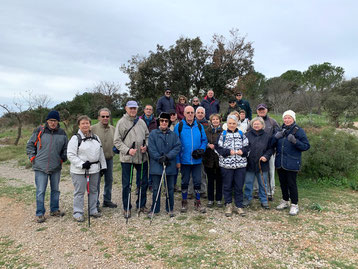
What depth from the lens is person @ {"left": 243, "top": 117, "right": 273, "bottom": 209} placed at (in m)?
5.11

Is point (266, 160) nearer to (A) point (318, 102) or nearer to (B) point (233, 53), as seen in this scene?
(B) point (233, 53)

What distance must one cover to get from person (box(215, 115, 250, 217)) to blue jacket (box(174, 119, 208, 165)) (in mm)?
364

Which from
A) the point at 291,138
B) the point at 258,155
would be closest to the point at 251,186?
the point at 258,155

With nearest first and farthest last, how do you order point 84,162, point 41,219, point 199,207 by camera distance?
point 84,162 < point 41,219 < point 199,207

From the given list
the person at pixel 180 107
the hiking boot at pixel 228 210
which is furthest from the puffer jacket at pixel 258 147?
the person at pixel 180 107

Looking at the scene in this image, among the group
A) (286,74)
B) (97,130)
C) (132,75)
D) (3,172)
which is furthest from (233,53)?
(286,74)

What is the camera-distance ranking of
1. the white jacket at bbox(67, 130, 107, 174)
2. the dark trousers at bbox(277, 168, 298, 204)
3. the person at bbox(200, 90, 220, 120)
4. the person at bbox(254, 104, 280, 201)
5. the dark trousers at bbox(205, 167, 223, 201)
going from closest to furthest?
the white jacket at bbox(67, 130, 107, 174) → the dark trousers at bbox(277, 168, 298, 204) → the dark trousers at bbox(205, 167, 223, 201) → the person at bbox(254, 104, 280, 201) → the person at bbox(200, 90, 220, 120)

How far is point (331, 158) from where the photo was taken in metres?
7.16

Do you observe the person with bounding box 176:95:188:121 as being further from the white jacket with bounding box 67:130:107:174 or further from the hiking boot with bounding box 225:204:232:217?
the hiking boot with bounding box 225:204:232:217

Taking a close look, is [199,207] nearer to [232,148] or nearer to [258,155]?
[232,148]

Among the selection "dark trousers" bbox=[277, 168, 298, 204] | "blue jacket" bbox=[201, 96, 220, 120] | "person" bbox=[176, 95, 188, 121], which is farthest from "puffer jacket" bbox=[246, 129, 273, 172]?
"person" bbox=[176, 95, 188, 121]

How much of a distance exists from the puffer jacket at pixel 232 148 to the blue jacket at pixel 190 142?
384 mm

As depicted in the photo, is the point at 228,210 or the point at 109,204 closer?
the point at 228,210

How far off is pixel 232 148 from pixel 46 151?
12.6 feet
